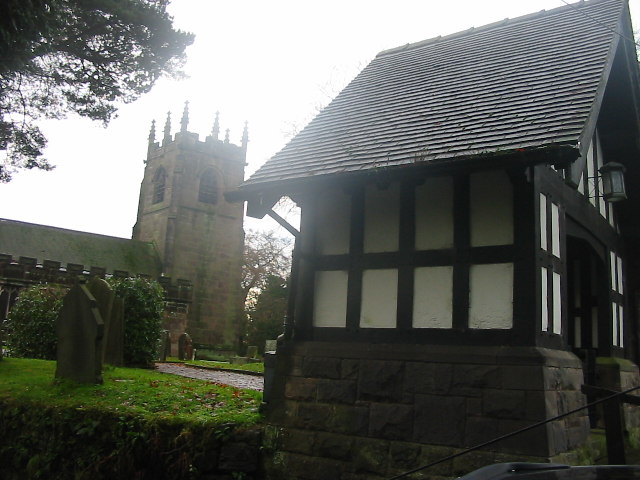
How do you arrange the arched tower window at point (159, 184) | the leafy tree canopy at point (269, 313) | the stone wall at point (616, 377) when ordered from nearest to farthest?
the stone wall at point (616, 377)
the leafy tree canopy at point (269, 313)
the arched tower window at point (159, 184)

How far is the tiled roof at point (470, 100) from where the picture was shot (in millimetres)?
6730

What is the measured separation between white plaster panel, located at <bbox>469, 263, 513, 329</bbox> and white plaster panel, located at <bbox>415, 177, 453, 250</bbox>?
0.52m

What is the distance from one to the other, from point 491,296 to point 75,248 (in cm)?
3397

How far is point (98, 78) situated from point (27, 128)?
6.39ft

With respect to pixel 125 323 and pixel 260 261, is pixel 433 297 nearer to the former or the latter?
pixel 125 323

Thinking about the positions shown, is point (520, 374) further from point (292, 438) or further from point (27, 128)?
point (27, 128)

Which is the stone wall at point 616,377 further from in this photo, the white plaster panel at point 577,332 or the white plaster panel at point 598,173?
the white plaster panel at point 598,173

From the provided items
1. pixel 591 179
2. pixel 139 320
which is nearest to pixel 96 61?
pixel 139 320

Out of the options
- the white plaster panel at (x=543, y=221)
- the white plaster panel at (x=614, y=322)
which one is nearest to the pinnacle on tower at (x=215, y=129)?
the white plaster panel at (x=614, y=322)

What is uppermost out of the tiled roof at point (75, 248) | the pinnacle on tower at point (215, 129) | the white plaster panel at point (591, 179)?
the pinnacle on tower at point (215, 129)

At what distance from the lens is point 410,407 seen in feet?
21.5

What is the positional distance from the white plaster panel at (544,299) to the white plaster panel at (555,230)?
1.58 feet

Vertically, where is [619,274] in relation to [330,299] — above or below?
above

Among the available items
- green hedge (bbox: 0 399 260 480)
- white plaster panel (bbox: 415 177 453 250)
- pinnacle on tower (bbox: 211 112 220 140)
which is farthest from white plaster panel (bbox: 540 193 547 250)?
pinnacle on tower (bbox: 211 112 220 140)
